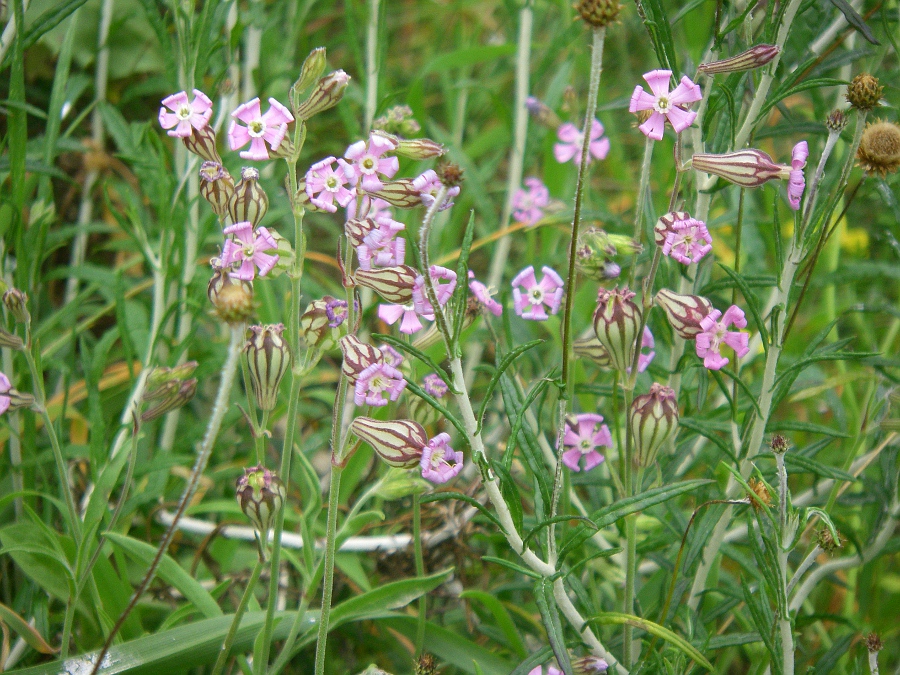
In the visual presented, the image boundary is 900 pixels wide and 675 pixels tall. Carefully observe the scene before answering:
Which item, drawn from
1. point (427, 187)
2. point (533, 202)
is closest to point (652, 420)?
point (427, 187)

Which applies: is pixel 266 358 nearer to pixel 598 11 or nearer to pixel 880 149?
pixel 598 11

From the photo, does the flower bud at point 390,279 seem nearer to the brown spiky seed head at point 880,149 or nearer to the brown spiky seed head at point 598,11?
the brown spiky seed head at point 598,11

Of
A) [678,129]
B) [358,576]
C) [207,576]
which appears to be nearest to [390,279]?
[678,129]

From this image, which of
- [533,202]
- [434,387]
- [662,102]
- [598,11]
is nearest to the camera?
[598,11]

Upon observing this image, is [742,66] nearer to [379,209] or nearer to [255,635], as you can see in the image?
[379,209]

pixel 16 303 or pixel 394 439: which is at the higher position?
pixel 16 303
